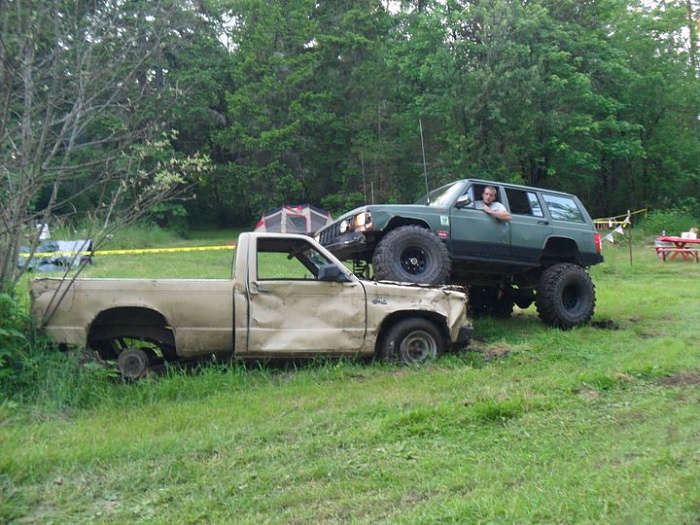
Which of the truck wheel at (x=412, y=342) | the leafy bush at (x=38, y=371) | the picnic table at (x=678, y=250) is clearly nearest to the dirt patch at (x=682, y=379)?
the truck wheel at (x=412, y=342)

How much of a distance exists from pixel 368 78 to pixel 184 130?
9825mm

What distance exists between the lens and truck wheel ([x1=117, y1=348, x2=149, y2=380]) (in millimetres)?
6816

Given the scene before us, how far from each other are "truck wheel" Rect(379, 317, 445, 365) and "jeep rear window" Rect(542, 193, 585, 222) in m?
3.65

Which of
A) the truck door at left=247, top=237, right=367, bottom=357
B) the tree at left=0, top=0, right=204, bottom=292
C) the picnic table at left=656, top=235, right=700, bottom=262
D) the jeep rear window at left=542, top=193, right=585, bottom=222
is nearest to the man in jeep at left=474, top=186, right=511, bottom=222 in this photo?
the jeep rear window at left=542, top=193, right=585, bottom=222

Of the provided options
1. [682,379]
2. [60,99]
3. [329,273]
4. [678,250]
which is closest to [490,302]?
[682,379]

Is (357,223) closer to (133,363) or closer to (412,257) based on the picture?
(412,257)

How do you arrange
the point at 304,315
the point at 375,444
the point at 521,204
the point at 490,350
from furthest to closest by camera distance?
the point at 521,204 → the point at 490,350 → the point at 304,315 → the point at 375,444

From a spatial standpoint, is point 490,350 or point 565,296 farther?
point 565,296

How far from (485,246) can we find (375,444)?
5108mm

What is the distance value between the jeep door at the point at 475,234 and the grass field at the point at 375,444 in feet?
5.84

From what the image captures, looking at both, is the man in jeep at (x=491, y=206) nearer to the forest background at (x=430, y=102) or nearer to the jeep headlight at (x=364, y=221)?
the jeep headlight at (x=364, y=221)

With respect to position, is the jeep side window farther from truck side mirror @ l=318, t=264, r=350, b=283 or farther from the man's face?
truck side mirror @ l=318, t=264, r=350, b=283

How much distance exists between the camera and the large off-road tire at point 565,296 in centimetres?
998

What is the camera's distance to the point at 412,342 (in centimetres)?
773
